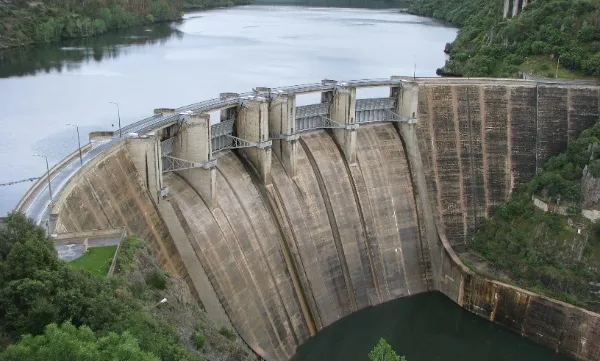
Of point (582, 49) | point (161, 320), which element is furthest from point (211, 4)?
point (161, 320)

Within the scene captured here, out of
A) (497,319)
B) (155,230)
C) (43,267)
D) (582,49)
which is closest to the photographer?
(43,267)

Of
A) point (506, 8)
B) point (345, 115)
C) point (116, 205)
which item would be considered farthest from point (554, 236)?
point (506, 8)

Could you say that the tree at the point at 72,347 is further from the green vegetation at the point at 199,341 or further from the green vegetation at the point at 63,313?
the green vegetation at the point at 199,341

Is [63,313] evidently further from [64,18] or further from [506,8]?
[64,18]

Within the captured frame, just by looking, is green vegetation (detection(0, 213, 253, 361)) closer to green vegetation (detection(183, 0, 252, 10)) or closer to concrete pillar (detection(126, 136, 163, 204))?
concrete pillar (detection(126, 136, 163, 204))

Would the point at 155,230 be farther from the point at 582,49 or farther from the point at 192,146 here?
the point at 582,49

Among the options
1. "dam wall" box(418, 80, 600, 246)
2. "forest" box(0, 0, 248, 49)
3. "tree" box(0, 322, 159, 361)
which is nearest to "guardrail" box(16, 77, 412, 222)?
"dam wall" box(418, 80, 600, 246)

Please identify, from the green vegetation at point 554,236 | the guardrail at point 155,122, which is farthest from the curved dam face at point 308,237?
the green vegetation at point 554,236
